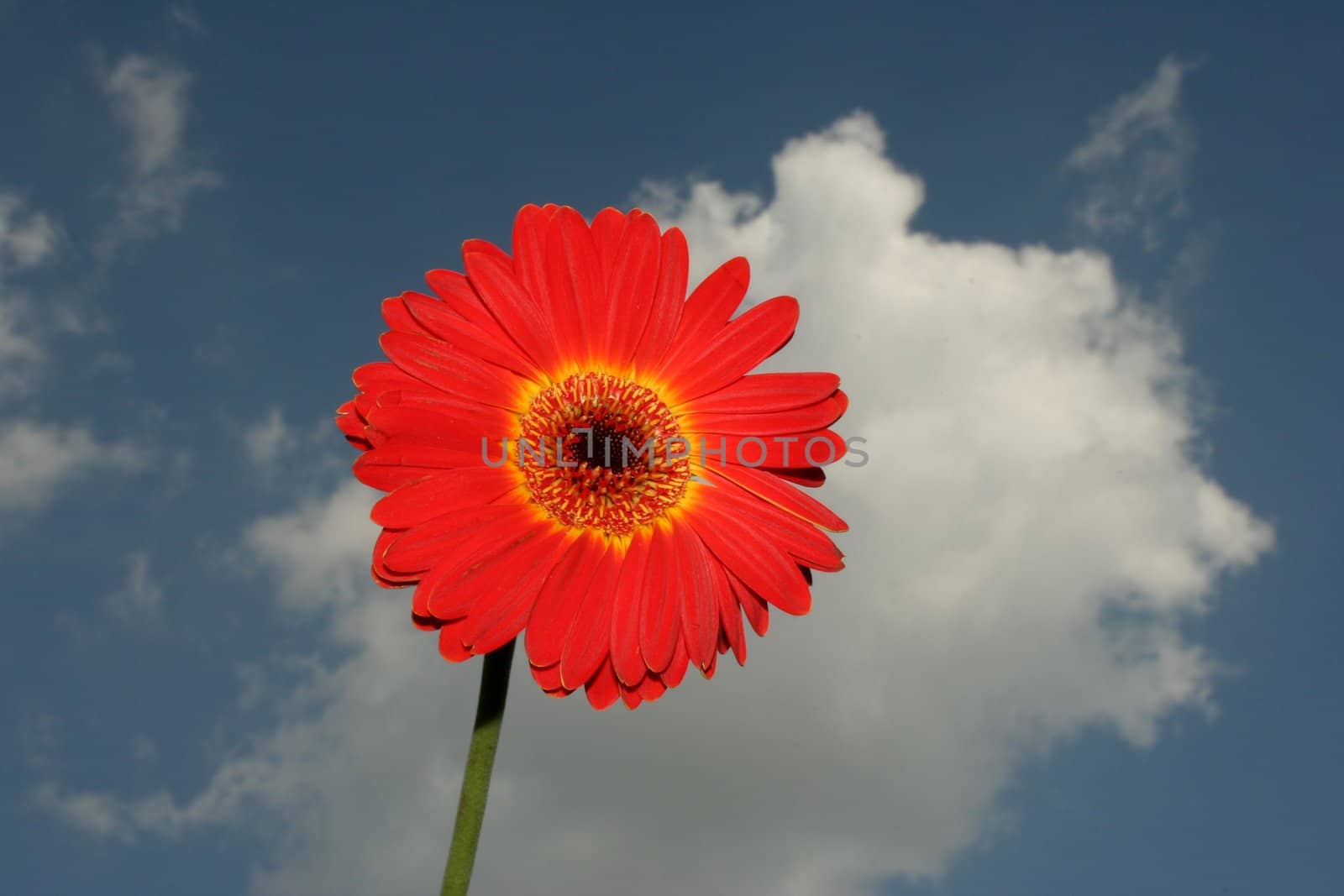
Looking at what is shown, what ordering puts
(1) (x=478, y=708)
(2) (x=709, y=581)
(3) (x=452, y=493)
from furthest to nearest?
(2) (x=709, y=581)
(3) (x=452, y=493)
(1) (x=478, y=708)

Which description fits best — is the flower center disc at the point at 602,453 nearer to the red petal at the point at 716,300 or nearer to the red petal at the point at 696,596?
the red petal at the point at 696,596

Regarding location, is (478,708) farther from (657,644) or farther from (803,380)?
(803,380)

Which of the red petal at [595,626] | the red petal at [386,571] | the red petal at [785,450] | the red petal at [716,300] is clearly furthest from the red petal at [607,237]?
the red petal at [386,571]

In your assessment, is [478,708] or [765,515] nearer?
[478,708]

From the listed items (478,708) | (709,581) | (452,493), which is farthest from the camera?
(709,581)

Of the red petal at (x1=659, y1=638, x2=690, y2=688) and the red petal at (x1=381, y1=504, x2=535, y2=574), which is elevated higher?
the red petal at (x1=381, y1=504, x2=535, y2=574)

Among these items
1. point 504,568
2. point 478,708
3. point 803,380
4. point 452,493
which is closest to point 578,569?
point 504,568

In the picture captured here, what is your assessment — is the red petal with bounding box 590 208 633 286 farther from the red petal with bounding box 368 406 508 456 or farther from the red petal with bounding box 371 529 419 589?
the red petal with bounding box 371 529 419 589

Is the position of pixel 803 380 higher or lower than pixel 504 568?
higher

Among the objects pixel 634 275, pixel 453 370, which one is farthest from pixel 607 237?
pixel 453 370

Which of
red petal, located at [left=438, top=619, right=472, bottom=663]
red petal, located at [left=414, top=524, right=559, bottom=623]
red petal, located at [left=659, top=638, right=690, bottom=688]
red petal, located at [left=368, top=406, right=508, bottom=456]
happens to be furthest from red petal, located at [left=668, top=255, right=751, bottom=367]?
red petal, located at [left=438, top=619, right=472, bottom=663]
